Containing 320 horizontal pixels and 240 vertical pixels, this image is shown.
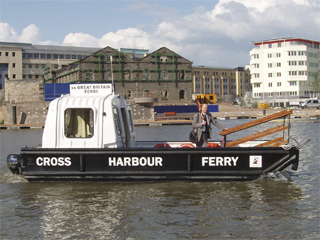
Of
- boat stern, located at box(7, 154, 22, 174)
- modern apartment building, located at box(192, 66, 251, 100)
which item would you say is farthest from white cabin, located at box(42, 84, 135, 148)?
modern apartment building, located at box(192, 66, 251, 100)

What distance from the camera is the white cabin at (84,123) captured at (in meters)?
11.5

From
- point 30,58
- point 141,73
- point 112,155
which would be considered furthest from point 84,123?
point 30,58

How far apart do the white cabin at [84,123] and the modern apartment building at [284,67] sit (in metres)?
89.2

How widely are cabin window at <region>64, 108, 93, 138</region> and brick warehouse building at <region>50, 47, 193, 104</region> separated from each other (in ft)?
214

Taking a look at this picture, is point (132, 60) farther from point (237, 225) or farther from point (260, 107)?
point (237, 225)

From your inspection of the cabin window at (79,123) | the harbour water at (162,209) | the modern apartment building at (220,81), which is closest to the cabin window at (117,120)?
the cabin window at (79,123)

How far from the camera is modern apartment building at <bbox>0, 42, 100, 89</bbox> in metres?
110

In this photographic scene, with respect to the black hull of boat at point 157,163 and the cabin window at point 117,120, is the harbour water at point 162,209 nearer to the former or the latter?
the black hull of boat at point 157,163

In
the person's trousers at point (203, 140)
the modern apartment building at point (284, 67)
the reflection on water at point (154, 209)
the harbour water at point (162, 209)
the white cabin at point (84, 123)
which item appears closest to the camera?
the harbour water at point (162, 209)

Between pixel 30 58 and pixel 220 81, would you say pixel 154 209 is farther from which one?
pixel 220 81

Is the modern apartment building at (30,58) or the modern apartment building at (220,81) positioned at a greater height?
the modern apartment building at (30,58)

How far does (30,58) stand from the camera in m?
115

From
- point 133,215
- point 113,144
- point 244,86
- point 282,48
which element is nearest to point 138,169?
point 113,144

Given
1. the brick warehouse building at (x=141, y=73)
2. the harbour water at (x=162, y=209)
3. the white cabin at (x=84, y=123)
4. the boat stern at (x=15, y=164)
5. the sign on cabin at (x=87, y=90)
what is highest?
the brick warehouse building at (x=141, y=73)
